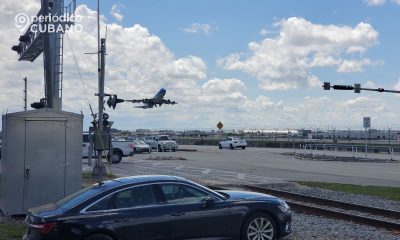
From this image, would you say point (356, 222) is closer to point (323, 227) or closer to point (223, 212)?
point (323, 227)

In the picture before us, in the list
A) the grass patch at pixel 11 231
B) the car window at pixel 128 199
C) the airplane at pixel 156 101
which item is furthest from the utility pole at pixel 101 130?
the car window at pixel 128 199

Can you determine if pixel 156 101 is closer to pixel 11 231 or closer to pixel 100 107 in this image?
pixel 100 107

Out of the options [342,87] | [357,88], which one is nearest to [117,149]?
[342,87]

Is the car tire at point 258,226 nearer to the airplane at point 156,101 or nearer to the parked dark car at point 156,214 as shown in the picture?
the parked dark car at point 156,214

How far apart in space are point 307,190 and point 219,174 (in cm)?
749

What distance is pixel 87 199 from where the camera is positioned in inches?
342

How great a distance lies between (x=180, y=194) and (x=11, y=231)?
4334 mm

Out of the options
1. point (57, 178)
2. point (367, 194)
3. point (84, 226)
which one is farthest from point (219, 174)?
point (84, 226)

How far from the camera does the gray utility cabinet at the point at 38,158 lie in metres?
13.6

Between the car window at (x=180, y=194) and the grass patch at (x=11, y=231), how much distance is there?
3.52 m

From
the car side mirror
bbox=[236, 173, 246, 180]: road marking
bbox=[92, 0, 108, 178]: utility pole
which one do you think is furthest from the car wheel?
the car side mirror

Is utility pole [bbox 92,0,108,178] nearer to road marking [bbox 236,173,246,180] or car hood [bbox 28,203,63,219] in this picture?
road marking [bbox 236,173,246,180]

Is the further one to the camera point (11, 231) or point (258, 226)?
point (11, 231)

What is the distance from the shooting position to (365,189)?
21.0 m
